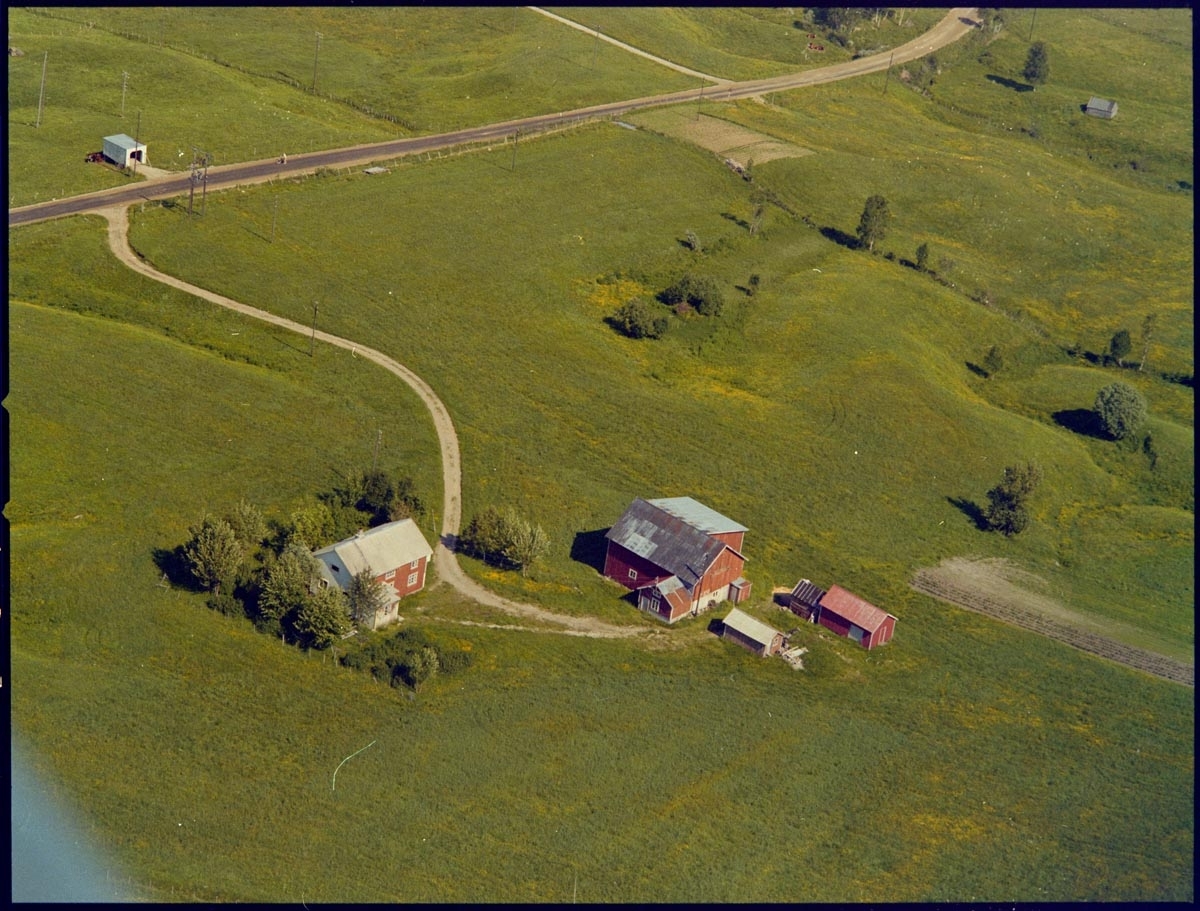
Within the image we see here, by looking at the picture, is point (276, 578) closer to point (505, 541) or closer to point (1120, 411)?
point (505, 541)

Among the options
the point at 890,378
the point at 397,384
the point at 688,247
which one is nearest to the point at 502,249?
the point at 688,247

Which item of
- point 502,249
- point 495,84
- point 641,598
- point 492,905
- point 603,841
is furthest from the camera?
point 495,84

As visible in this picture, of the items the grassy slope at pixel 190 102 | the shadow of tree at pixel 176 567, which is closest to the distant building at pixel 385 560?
the shadow of tree at pixel 176 567

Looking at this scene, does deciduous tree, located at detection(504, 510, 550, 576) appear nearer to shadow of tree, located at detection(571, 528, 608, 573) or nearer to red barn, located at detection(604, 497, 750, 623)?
shadow of tree, located at detection(571, 528, 608, 573)

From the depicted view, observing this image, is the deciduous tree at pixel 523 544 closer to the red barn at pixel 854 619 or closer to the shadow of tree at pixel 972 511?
the red barn at pixel 854 619

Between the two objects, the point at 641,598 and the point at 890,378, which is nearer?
the point at 641,598

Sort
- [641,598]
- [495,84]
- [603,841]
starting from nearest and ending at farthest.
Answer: [603,841]
[641,598]
[495,84]

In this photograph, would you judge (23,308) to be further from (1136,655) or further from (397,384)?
(1136,655)
